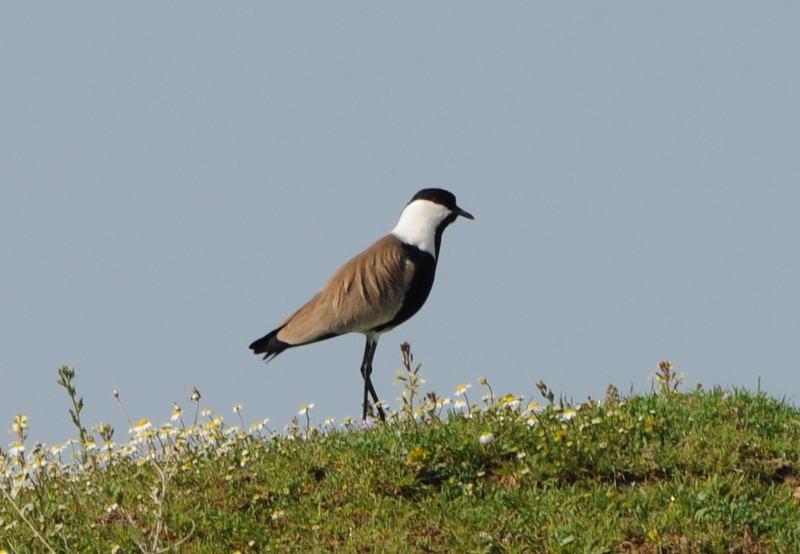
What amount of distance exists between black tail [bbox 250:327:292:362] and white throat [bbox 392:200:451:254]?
65.3 inches

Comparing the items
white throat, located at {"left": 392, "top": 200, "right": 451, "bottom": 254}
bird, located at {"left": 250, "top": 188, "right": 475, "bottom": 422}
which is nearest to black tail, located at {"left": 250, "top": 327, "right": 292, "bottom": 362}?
bird, located at {"left": 250, "top": 188, "right": 475, "bottom": 422}

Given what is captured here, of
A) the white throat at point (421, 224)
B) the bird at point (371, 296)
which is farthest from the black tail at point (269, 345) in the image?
the white throat at point (421, 224)

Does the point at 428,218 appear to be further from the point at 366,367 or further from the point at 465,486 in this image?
the point at 465,486

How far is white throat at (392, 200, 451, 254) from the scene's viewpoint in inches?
537

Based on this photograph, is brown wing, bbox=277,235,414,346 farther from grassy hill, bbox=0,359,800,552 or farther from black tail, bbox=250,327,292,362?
grassy hill, bbox=0,359,800,552

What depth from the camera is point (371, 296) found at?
510 inches

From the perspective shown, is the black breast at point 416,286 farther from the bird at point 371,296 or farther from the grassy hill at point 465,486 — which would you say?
the grassy hill at point 465,486

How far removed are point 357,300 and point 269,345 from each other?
107 centimetres

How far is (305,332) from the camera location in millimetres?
13000

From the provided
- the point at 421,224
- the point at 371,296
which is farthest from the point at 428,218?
the point at 371,296

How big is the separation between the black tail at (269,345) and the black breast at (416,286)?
0.97 meters

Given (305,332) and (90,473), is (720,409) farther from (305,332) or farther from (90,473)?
(90,473)

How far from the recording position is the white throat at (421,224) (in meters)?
13.6

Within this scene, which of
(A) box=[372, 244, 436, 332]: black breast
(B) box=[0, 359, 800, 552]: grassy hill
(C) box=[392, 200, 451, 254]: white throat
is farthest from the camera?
(C) box=[392, 200, 451, 254]: white throat
